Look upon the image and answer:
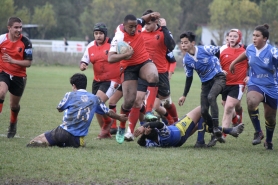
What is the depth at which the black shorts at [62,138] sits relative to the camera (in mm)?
8414

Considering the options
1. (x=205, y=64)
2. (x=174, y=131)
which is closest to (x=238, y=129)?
(x=174, y=131)

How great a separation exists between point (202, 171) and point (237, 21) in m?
47.4

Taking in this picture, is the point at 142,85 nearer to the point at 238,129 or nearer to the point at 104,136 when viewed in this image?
the point at 104,136

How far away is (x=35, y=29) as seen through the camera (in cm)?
6431

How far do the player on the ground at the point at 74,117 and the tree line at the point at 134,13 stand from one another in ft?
143

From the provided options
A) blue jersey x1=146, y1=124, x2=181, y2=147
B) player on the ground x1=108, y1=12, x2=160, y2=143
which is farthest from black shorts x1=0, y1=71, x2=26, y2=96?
blue jersey x1=146, y1=124, x2=181, y2=147

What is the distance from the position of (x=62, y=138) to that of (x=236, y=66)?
173 inches

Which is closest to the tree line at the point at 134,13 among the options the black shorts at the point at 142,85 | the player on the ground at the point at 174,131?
the black shorts at the point at 142,85

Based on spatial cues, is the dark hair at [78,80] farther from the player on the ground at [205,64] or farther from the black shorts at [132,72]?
the player on the ground at [205,64]

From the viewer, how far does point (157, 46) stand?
11.4 meters

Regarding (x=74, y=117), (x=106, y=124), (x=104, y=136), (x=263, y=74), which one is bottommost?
(x=104, y=136)

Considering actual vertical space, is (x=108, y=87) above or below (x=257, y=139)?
above

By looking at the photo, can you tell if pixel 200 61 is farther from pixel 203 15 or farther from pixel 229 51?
pixel 203 15

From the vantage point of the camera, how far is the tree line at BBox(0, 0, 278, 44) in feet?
173
